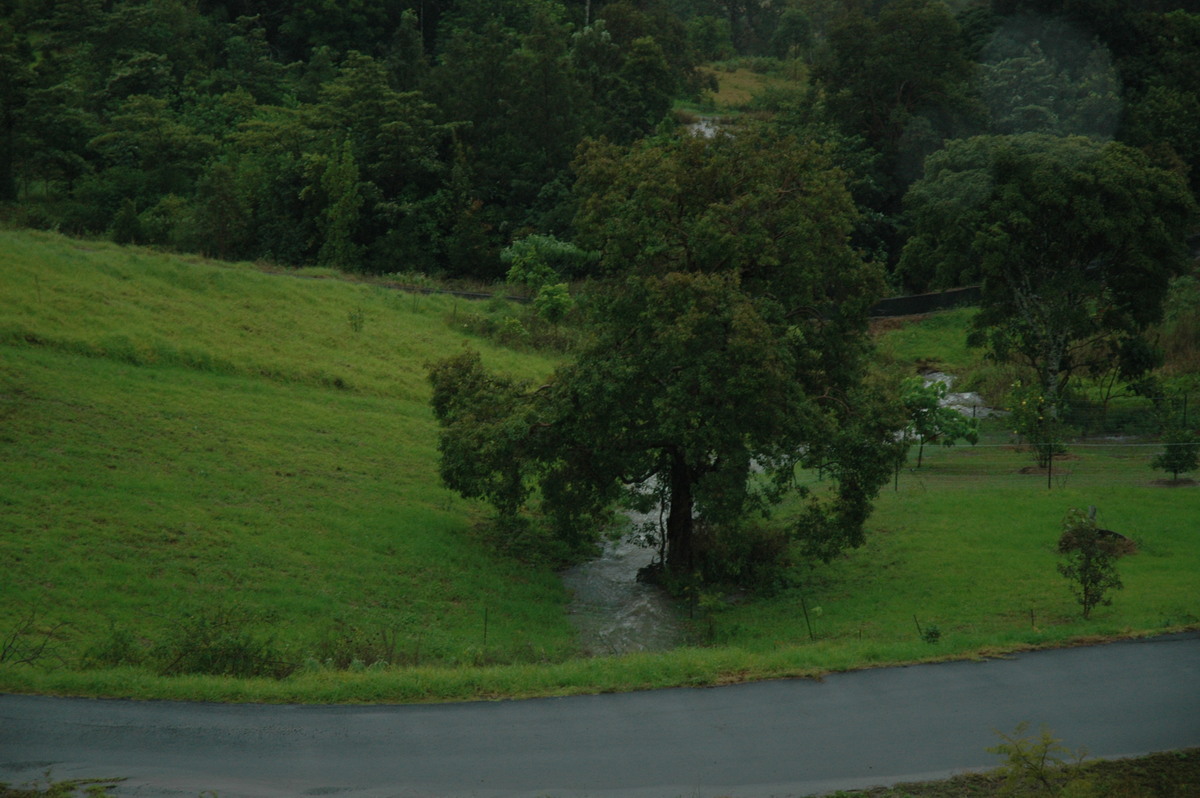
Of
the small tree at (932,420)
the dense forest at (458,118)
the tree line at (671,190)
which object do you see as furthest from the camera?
the dense forest at (458,118)

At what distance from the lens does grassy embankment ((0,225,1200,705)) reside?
14398 mm

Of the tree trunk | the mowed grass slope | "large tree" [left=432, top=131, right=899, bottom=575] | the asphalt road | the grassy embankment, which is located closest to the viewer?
the asphalt road

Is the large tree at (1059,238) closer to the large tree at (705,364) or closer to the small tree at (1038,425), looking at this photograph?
the small tree at (1038,425)

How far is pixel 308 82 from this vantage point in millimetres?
61312

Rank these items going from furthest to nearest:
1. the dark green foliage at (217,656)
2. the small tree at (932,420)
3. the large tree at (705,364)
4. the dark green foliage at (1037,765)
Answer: the small tree at (932,420), the large tree at (705,364), the dark green foliage at (217,656), the dark green foliage at (1037,765)

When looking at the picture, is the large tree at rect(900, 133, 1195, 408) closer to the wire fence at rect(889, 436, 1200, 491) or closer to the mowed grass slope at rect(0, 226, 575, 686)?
the wire fence at rect(889, 436, 1200, 491)

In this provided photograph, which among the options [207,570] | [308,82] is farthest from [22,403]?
[308,82]

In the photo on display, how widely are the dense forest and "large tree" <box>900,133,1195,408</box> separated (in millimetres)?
13862

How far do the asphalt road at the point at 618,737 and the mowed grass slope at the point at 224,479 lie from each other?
328 centimetres

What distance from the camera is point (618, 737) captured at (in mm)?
11727

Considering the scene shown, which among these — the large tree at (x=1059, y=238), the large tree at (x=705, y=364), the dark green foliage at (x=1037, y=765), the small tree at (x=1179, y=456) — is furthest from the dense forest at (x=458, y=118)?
the dark green foliage at (x=1037, y=765)

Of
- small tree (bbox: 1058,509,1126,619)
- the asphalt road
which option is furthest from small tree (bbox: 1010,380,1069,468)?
the asphalt road

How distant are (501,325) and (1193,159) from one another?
35434 millimetres

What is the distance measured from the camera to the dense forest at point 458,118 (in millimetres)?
49531
